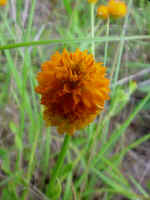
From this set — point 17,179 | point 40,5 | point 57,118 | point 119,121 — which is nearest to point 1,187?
point 17,179

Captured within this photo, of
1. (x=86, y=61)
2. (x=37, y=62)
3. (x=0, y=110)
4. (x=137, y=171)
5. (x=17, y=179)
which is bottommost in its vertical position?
(x=137, y=171)

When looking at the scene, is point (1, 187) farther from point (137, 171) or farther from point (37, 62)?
point (37, 62)

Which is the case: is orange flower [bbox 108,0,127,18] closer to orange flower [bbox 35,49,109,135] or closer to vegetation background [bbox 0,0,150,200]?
vegetation background [bbox 0,0,150,200]

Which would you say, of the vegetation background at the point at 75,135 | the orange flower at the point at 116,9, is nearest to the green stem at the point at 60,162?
the vegetation background at the point at 75,135

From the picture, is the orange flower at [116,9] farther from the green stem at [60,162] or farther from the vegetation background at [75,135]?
the green stem at [60,162]

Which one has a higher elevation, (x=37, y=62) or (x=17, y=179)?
(x=37, y=62)

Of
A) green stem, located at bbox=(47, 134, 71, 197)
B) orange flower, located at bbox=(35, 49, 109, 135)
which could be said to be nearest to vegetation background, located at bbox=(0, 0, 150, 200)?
green stem, located at bbox=(47, 134, 71, 197)

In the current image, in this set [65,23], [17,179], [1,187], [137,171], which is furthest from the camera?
[65,23]
